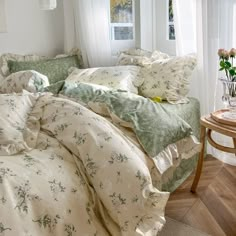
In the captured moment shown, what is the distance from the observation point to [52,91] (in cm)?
180

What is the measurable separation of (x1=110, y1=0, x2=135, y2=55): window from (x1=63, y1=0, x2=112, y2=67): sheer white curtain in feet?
0.31

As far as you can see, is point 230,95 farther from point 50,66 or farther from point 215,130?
point 50,66

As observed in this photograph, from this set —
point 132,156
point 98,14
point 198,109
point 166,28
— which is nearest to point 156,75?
point 198,109

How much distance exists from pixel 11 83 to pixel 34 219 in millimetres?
1366

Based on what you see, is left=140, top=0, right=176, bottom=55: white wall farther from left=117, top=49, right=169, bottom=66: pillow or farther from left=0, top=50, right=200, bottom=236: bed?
left=0, top=50, right=200, bottom=236: bed

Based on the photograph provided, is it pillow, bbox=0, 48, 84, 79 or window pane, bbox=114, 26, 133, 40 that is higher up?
window pane, bbox=114, 26, 133, 40

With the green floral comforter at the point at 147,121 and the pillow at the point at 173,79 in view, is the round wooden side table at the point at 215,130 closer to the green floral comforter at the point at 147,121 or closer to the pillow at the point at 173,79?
the green floral comforter at the point at 147,121

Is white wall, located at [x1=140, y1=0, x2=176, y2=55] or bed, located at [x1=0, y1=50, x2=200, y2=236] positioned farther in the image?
white wall, located at [x1=140, y1=0, x2=176, y2=55]

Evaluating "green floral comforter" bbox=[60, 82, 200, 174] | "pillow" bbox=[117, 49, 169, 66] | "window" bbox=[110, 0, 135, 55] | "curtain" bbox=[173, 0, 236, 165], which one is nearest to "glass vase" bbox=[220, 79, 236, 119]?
"green floral comforter" bbox=[60, 82, 200, 174]

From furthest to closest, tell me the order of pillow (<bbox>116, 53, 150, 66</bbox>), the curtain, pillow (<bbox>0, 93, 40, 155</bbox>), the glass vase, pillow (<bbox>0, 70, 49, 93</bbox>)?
pillow (<bbox>116, 53, 150, 66</bbox>)
the curtain
pillow (<bbox>0, 70, 49, 93</bbox>)
the glass vase
pillow (<bbox>0, 93, 40, 155</bbox>)

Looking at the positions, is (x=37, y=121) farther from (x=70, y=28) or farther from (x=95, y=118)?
(x=70, y=28)

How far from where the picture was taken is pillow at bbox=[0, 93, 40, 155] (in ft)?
4.16

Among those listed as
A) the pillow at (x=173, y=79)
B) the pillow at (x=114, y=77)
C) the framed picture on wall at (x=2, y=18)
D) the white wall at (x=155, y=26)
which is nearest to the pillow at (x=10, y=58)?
the framed picture on wall at (x=2, y=18)

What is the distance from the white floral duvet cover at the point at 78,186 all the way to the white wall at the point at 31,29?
1521 mm
